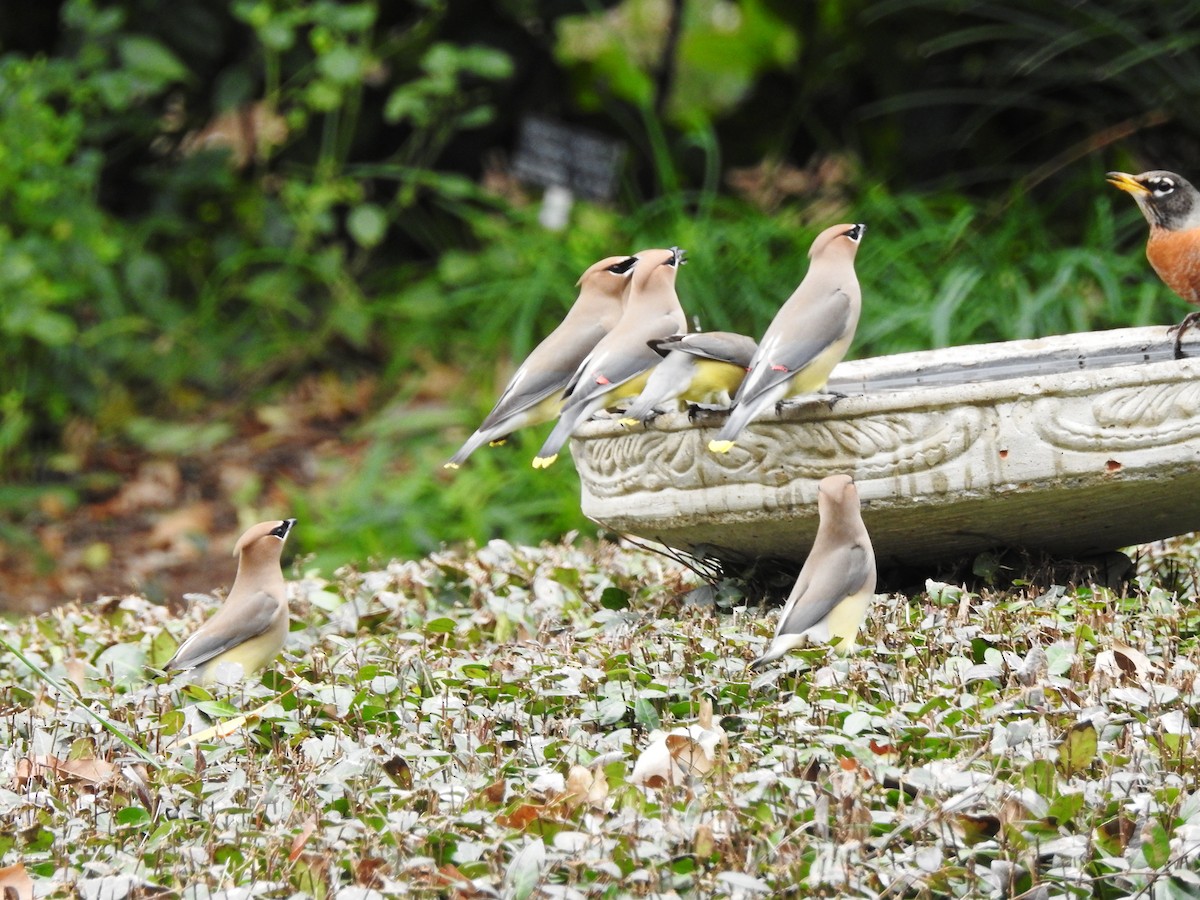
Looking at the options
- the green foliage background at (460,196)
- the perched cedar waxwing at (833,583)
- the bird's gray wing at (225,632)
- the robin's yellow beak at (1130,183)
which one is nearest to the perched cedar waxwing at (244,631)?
the bird's gray wing at (225,632)

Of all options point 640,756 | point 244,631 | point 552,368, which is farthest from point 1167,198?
point 244,631

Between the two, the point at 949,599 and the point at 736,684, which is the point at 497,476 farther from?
the point at 736,684

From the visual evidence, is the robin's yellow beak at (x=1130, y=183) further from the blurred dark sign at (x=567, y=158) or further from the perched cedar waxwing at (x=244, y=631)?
the blurred dark sign at (x=567, y=158)

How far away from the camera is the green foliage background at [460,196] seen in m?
6.69

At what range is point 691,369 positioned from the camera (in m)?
3.62

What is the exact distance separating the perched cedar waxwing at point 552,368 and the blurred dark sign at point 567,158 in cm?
421

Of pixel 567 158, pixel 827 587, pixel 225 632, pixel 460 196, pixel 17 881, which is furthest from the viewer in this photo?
pixel 460 196

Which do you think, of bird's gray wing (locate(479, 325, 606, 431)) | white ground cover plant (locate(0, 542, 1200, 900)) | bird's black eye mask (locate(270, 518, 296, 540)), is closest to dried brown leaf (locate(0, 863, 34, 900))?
white ground cover plant (locate(0, 542, 1200, 900))

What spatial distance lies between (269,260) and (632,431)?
4742 millimetres

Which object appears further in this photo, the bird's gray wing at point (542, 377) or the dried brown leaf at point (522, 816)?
the bird's gray wing at point (542, 377)

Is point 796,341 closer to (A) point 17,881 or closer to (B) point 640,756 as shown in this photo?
(B) point 640,756

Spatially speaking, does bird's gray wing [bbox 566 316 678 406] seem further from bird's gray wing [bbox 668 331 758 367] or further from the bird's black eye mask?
the bird's black eye mask

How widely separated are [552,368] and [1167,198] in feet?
5.58

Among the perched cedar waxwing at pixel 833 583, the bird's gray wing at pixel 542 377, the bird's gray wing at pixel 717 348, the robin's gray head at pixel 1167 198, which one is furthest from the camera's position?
the robin's gray head at pixel 1167 198
